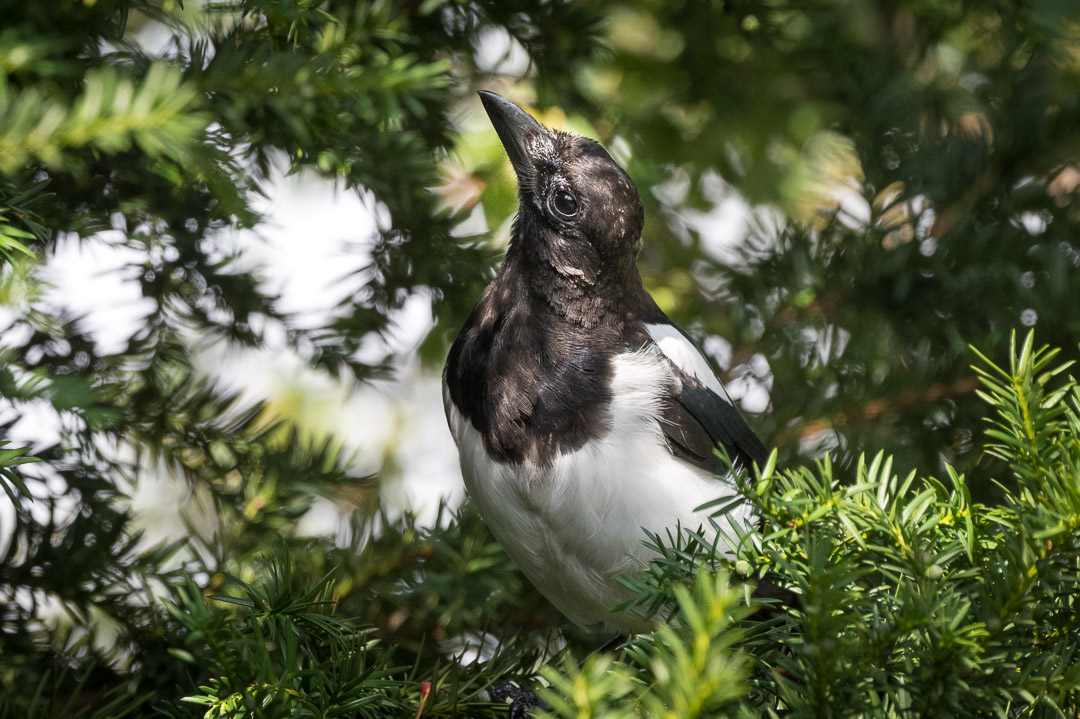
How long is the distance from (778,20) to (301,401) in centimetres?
140

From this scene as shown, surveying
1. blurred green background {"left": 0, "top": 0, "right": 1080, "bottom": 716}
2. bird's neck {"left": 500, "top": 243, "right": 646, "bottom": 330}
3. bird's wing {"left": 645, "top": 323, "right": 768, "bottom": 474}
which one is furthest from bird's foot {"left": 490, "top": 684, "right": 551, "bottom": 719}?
bird's neck {"left": 500, "top": 243, "right": 646, "bottom": 330}

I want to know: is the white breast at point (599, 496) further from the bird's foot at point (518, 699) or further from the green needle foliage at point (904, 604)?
the green needle foliage at point (904, 604)

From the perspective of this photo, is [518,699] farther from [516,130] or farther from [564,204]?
[516,130]

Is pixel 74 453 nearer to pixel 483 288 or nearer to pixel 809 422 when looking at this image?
pixel 483 288

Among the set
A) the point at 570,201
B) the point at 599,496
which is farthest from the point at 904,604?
the point at 570,201

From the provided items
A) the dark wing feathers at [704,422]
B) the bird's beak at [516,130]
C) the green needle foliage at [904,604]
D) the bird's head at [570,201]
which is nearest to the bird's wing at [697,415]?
the dark wing feathers at [704,422]

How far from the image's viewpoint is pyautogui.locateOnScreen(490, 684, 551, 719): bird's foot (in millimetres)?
1114

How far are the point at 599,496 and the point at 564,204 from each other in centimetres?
43

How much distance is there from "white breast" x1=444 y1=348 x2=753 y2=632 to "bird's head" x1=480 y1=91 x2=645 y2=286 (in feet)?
0.52

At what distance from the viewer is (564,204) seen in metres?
1.32

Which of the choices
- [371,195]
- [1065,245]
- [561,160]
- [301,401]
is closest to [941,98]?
[1065,245]

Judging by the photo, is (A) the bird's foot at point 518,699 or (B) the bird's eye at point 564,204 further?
(B) the bird's eye at point 564,204

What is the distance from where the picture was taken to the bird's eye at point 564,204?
1312mm

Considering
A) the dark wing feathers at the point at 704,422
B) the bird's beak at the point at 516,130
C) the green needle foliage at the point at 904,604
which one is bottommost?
the green needle foliage at the point at 904,604
